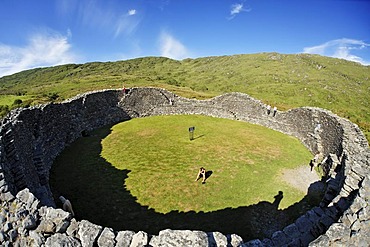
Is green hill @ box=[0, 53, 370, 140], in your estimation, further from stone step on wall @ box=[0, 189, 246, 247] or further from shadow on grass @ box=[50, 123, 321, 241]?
stone step on wall @ box=[0, 189, 246, 247]

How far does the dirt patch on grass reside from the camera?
47.9 feet

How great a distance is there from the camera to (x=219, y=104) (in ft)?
107

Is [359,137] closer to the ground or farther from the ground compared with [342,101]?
closer to the ground

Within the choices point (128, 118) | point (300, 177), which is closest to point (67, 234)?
point (300, 177)

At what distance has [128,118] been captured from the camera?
3088 cm

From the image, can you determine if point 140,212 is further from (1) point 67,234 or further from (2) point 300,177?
(2) point 300,177

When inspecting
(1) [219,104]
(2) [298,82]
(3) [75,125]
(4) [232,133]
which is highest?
(2) [298,82]

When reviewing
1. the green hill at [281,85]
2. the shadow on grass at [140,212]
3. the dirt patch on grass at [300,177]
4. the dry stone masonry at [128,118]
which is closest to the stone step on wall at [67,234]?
the dry stone masonry at [128,118]

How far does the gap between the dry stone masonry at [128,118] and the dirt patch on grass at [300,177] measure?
0.98 m

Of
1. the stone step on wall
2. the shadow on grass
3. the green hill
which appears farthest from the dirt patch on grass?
the stone step on wall

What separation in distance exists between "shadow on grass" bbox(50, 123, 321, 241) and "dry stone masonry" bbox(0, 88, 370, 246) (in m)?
1.17

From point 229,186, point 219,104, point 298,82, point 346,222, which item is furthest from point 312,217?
point 298,82

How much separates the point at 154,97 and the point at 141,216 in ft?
78.4

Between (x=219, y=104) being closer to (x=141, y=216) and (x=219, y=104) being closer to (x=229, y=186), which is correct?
(x=229, y=186)
